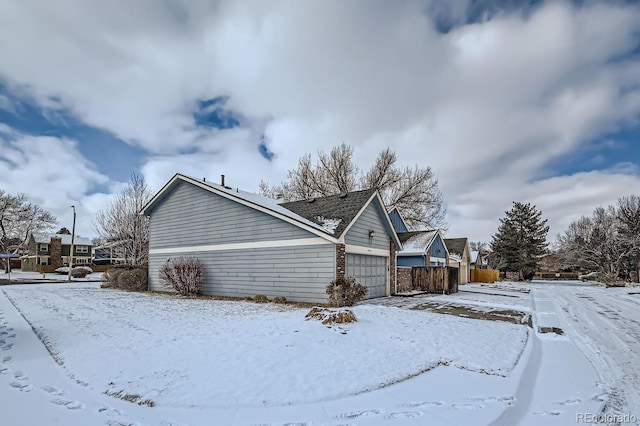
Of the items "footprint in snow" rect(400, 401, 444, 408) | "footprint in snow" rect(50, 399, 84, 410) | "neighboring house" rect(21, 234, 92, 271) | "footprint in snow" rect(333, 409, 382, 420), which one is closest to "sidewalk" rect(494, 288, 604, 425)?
"footprint in snow" rect(400, 401, 444, 408)

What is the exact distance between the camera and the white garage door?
46.0 ft

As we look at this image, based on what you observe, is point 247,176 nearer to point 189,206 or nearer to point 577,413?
point 189,206

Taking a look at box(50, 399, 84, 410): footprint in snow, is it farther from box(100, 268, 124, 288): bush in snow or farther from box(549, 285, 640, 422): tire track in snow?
box(100, 268, 124, 288): bush in snow

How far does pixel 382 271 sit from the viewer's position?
54.4ft

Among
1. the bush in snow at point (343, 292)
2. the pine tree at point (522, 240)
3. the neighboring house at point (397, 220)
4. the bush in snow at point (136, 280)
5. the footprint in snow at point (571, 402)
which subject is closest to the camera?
the footprint in snow at point (571, 402)

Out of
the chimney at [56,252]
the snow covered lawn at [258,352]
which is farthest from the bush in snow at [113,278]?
the chimney at [56,252]

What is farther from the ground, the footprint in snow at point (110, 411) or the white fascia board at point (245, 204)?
the white fascia board at point (245, 204)

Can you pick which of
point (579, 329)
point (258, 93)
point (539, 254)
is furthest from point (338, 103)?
point (539, 254)

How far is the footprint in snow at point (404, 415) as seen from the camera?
3.85 m

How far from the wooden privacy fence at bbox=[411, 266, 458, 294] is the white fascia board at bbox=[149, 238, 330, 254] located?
28.9 feet

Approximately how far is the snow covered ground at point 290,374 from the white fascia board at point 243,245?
14.5 feet

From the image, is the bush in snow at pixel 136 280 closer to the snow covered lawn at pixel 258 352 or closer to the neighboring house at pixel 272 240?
the neighboring house at pixel 272 240

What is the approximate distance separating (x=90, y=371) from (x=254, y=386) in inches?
106

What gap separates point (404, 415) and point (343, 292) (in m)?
7.63
